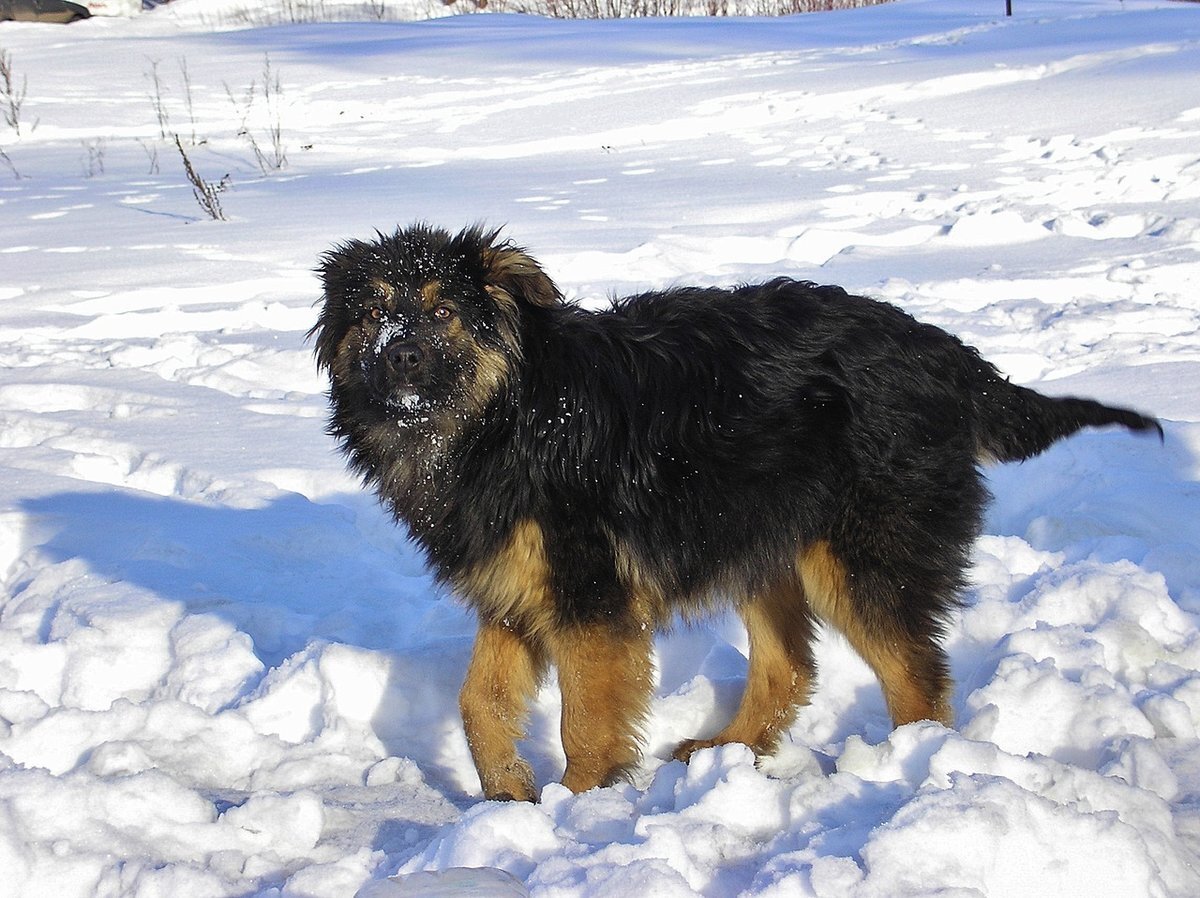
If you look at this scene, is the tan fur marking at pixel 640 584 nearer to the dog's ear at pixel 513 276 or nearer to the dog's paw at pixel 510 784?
the dog's paw at pixel 510 784

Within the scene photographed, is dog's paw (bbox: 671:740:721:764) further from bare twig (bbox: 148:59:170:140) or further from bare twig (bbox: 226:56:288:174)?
bare twig (bbox: 148:59:170:140)

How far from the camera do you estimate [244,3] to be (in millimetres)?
35594

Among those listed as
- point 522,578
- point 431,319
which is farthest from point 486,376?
point 522,578

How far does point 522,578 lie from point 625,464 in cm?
45

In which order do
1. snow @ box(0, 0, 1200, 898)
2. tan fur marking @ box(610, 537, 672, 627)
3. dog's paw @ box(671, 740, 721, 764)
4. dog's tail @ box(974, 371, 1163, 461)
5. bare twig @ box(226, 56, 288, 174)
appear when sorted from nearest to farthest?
snow @ box(0, 0, 1200, 898), tan fur marking @ box(610, 537, 672, 627), dog's tail @ box(974, 371, 1163, 461), dog's paw @ box(671, 740, 721, 764), bare twig @ box(226, 56, 288, 174)

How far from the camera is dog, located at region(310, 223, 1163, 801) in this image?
11.0 ft

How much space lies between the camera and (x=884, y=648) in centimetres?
346

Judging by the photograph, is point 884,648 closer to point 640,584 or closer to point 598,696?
point 640,584

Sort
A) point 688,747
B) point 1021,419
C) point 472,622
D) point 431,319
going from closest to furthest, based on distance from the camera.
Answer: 1. point 431,319
2. point 1021,419
3. point 688,747
4. point 472,622

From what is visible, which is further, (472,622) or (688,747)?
(472,622)

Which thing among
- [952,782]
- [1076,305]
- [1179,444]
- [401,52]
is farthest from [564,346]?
[401,52]

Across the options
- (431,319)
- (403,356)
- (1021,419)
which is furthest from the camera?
(1021,419)

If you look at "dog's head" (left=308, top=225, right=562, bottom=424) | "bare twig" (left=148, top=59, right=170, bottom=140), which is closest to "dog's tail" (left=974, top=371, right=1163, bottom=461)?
"dog's head" (left=308, top=225, right=562, bottom=424)

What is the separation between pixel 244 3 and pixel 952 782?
125ft
